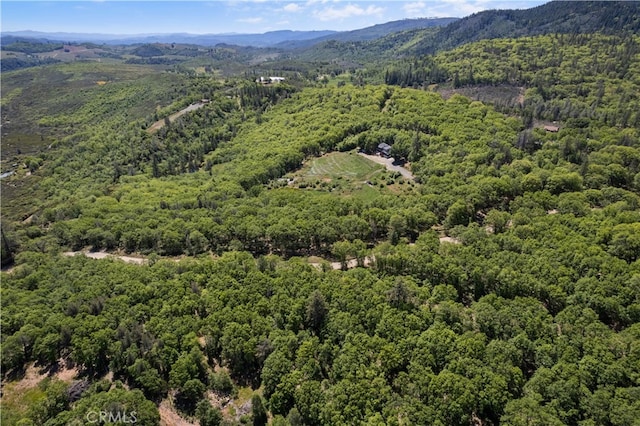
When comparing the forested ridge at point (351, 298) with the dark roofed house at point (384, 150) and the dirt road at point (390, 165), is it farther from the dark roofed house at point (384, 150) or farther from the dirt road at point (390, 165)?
the dark roofed house at point (384, 150)

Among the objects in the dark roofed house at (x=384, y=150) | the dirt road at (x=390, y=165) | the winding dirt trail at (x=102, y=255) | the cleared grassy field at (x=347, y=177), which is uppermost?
the dark roofed house at (x=384, y=150)

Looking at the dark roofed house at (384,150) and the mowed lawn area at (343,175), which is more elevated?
the dark roofed house at (384,150)

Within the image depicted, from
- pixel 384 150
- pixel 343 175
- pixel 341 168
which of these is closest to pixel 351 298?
pixel 343 175

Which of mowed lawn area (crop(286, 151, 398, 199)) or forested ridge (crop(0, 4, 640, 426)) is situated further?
mowed lawn area (crop(286, 151, 398, 199))

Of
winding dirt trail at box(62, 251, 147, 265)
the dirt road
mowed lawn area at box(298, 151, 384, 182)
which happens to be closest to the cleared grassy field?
mowed lawn area at box(298, 151, 384, 182)

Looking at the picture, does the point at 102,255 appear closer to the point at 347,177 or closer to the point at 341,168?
the point at 347,177

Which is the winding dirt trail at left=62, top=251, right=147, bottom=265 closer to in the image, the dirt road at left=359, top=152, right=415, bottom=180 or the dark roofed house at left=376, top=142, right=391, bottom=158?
the dirt road at left=359, top=152, right=415, bottom=180

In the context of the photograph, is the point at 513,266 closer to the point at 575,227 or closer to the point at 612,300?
the point at 612,300

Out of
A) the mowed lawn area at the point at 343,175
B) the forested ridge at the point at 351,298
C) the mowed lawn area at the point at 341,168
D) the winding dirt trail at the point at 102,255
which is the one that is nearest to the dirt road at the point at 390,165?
the mowed lawn area at the point at 343,175
